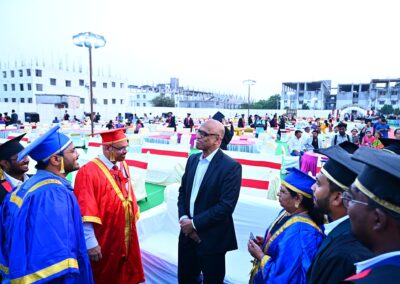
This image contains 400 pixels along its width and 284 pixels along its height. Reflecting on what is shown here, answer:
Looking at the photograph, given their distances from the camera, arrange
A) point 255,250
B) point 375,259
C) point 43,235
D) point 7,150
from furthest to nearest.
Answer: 1. point 7,150
2. point 255,250
3. point 43,235
4. point 375,259

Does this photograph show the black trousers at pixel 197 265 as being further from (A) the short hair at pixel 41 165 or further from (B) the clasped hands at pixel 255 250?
(A) the short hair at pixel 41 165

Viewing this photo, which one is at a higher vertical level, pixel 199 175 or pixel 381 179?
pixel 381 179

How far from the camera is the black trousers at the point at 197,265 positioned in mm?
2348

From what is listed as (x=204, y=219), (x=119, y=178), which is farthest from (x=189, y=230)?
(x=119, y=178)

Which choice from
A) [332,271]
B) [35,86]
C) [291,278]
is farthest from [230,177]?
[35,86]

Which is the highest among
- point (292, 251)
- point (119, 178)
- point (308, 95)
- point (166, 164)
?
point (308, 95)

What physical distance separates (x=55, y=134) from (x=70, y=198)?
0.49 meters

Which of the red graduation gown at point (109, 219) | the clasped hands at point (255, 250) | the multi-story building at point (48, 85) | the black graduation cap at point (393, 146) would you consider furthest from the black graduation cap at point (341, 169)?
the multi-story building at point (48, 85)

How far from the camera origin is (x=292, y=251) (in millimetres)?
1572

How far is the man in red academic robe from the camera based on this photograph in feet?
7.48

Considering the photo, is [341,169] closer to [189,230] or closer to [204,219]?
[204,219]

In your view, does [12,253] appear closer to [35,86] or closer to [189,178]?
[189,178]

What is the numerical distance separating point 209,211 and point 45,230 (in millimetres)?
1192

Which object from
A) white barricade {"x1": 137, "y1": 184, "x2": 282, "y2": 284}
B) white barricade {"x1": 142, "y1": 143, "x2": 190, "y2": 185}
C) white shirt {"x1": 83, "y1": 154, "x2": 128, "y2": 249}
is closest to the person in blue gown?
white shirt {"x1": 83, "y1": 154, "x2": 128, "y2": 249}
